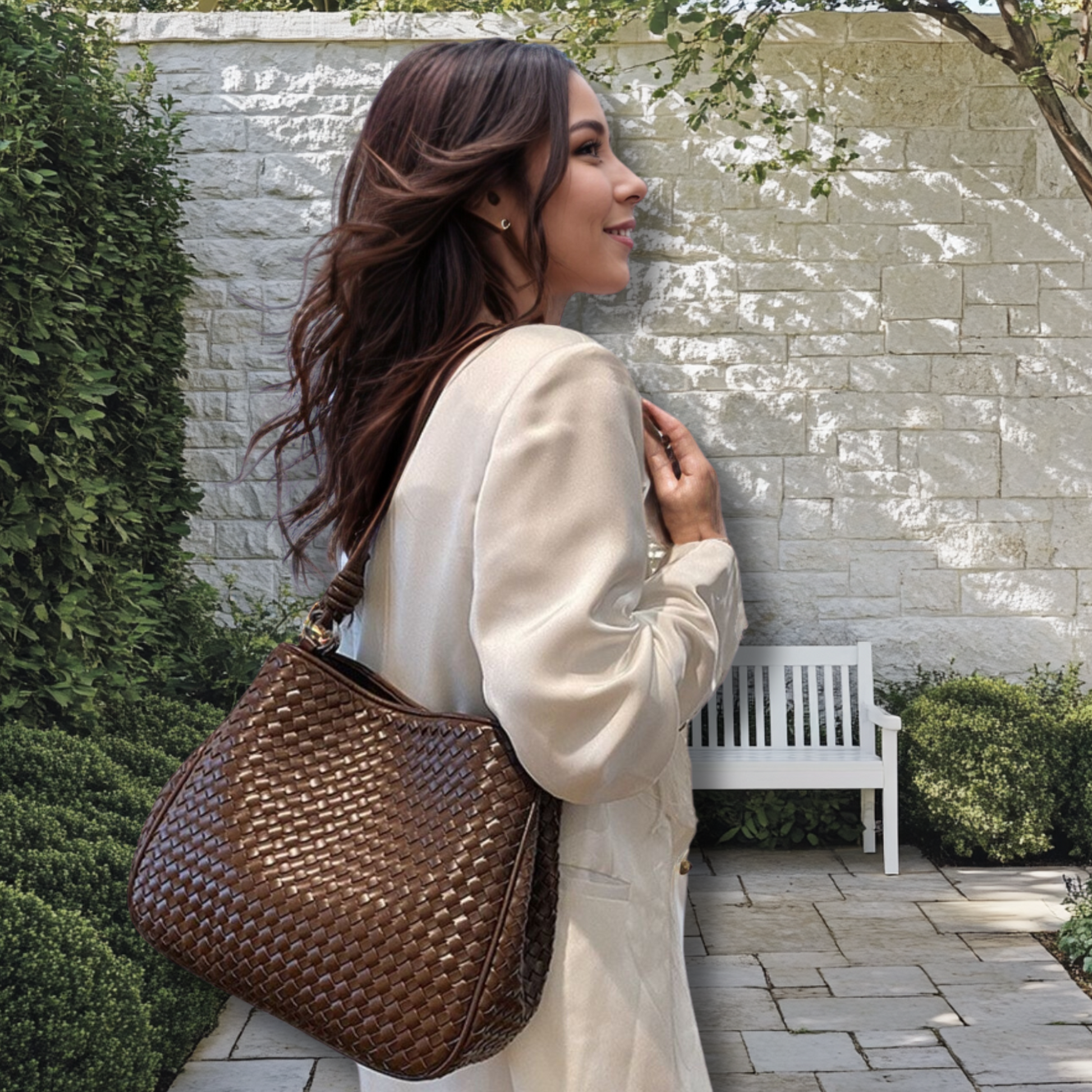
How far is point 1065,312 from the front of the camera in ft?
17.6

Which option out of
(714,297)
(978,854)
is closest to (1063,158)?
(714,297)

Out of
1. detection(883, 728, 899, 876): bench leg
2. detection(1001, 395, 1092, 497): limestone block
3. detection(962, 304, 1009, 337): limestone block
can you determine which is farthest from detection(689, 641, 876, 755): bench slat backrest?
detection(962, 304, 1009, 337): limestone block

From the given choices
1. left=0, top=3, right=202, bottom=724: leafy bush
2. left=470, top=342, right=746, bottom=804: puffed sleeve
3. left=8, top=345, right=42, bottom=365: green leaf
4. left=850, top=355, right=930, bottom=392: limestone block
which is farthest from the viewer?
left=850, top=355, right=930, bottom=392: limestone block

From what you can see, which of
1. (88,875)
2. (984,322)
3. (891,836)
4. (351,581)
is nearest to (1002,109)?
(984,322)

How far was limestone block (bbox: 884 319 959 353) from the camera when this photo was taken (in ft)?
17.7

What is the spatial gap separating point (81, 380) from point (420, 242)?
309 centimetres

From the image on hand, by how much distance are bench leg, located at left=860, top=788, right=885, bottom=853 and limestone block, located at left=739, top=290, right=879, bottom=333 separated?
1908 millimetres

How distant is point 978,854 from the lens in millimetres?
5145

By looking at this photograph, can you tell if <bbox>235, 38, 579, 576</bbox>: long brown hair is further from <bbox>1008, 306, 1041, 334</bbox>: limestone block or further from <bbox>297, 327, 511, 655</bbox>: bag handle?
<bbox>1008, 306, 1041, 334</bbox>: limestone block

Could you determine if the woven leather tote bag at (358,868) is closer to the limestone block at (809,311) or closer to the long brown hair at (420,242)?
the long brown hair at (420,242)

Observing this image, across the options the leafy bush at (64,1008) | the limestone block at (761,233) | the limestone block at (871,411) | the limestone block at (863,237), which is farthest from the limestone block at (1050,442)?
the leafy bush at (64,1008)

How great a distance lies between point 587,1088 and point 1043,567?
4928 mm

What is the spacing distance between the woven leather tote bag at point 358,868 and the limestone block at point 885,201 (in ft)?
15.7

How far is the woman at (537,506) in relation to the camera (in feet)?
2.81
